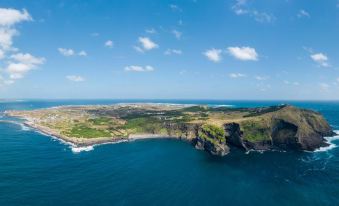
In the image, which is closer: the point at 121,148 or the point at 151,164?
the point at 151,164

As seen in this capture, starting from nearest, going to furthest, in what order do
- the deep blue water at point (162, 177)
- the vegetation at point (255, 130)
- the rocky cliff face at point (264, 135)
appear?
1. the deep blue water at point (162, 177)
2. the rocky cliff face at point (264, 135)
3. the vegetation at point (255, 130)

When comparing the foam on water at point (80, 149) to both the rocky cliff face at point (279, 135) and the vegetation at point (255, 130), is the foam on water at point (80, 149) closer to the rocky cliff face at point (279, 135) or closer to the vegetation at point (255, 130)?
the rocky cliff face at point (279, 135)

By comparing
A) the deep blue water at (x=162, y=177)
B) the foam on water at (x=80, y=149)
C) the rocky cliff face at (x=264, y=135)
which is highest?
the rocky cliff face at (x=264, y=135)

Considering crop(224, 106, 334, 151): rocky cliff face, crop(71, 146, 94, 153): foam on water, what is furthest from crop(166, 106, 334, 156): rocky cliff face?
crop(71, 146, 94, 153): foam on water

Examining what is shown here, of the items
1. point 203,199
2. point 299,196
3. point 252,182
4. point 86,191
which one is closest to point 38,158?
point 86,191

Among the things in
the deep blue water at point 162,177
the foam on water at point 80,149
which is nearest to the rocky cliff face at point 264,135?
the deep blue water at point 162,177

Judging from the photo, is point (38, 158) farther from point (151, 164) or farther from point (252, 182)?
point (252, 182)

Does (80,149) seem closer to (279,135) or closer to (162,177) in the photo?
(162,177)

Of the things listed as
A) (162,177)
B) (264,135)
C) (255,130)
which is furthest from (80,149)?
(264,135)

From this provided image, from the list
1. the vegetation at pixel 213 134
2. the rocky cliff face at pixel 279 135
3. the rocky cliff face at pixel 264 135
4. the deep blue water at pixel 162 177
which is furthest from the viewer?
the rocky cliff face at pixel 279 135
